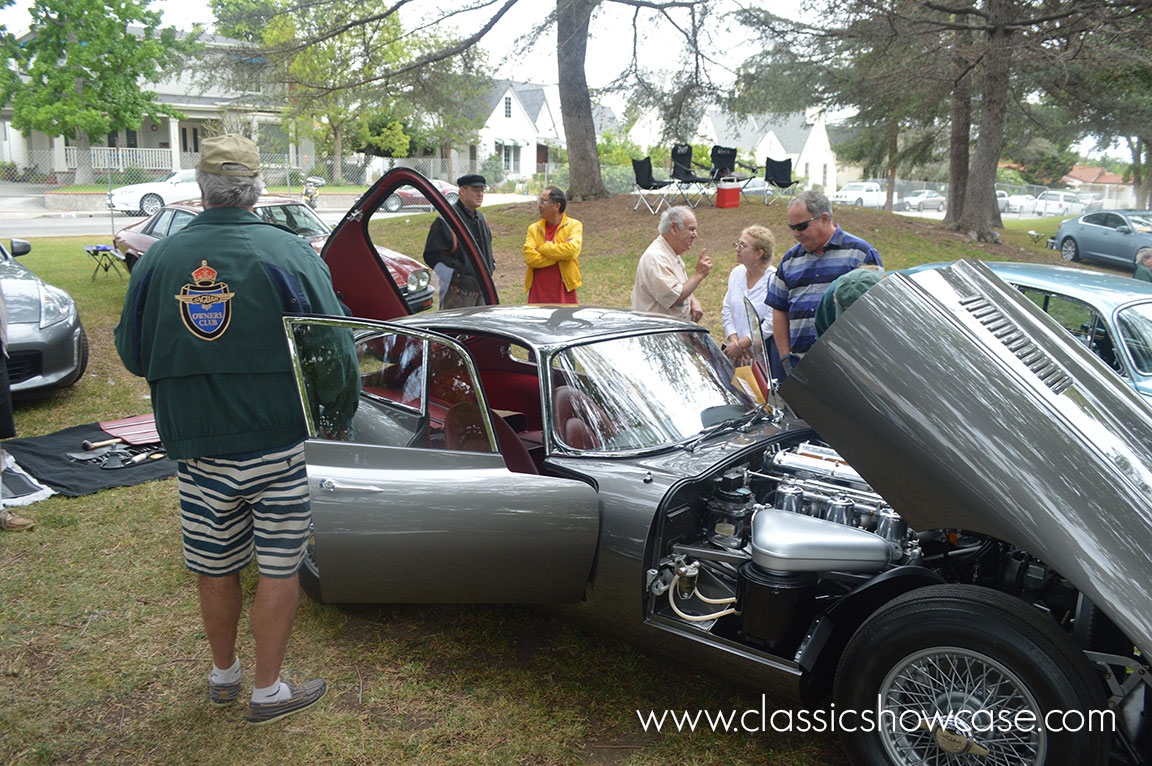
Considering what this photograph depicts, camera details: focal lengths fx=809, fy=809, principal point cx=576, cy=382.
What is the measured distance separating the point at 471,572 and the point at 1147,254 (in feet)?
26.7

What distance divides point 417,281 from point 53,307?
11.1 ft

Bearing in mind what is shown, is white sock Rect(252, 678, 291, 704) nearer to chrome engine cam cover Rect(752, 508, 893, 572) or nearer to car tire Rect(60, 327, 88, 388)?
chrome engine cam cover Rect(752, 508, 893, 572)

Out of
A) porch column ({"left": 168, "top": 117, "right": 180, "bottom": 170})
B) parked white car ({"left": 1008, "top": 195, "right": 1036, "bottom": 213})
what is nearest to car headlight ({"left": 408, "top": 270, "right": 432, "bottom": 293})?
porch column ({"left": 168, "top": 117, "right": 180, "bottom": 170})

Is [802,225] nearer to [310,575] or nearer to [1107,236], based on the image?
[310,575]

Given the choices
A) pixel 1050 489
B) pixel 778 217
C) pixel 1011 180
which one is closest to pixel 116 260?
pixel 778 217

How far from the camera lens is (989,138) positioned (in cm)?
1522

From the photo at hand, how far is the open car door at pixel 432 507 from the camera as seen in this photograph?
116 inches

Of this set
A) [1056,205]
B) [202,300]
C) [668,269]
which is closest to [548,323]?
[202,300]

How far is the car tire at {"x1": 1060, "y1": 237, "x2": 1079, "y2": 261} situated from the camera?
1969cm

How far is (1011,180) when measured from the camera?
58875 millimetres

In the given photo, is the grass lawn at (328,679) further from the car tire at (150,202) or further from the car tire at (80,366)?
the car tire at (150,202)

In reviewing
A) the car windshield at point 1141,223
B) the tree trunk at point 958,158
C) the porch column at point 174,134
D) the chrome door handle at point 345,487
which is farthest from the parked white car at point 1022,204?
the chrome door handle at point 345,487

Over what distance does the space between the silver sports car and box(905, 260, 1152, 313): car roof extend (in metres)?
3.64

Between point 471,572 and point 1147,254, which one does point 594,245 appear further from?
point 471,572
